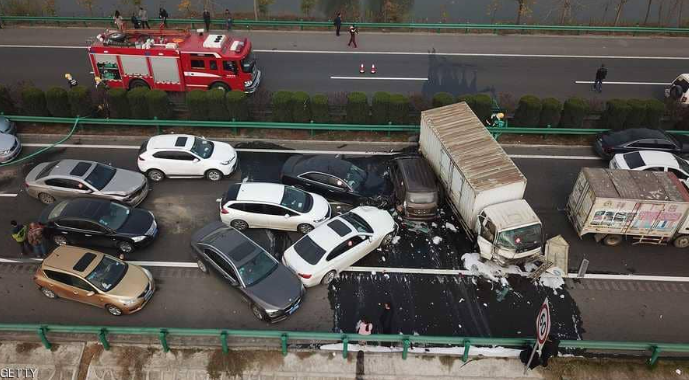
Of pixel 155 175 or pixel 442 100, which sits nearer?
pixel 155 175

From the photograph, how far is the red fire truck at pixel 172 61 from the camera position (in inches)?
834

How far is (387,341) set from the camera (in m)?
12.0

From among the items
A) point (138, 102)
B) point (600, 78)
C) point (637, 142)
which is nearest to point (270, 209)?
point (138, 102)

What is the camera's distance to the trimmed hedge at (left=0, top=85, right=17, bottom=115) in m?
20.2

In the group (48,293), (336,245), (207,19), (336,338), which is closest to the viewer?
(336,338)

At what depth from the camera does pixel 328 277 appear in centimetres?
1382

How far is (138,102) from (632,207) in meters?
17.9

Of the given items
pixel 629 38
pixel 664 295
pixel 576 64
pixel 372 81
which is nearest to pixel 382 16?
pixel 372 81

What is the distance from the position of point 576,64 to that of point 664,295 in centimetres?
1556

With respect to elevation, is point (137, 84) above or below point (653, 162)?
above

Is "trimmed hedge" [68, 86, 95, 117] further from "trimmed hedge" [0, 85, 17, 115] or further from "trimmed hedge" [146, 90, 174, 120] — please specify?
"trimmed hedge" [0, 85, 17, 115]

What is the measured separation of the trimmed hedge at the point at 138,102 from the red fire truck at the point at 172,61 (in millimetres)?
1737

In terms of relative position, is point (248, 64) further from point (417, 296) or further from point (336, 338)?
point (336, 338)

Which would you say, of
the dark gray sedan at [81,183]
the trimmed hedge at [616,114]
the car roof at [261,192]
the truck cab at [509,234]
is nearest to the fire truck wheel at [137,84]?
the dark gray sedan at [81,183]
